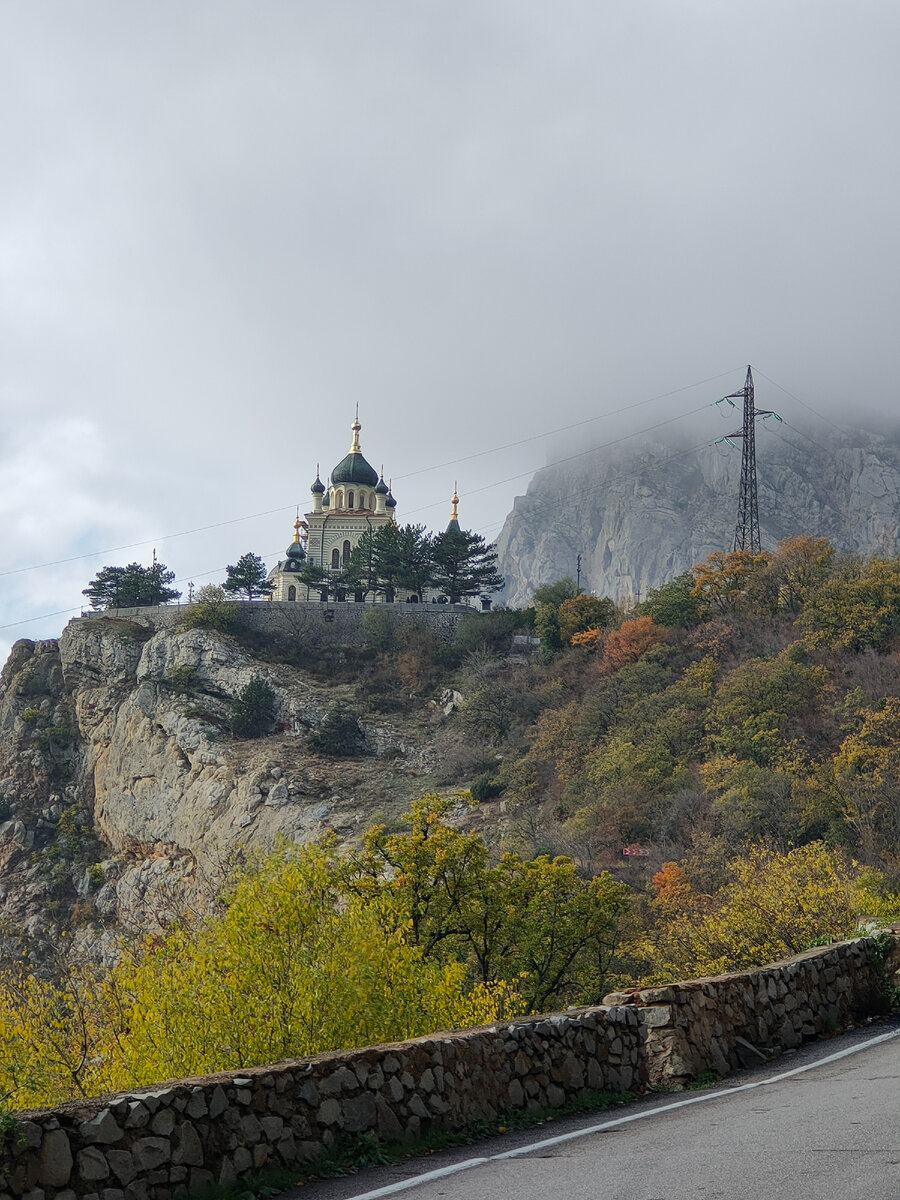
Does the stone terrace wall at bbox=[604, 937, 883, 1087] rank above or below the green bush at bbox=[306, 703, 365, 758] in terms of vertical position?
below

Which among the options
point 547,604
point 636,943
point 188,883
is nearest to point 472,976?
point 636,943

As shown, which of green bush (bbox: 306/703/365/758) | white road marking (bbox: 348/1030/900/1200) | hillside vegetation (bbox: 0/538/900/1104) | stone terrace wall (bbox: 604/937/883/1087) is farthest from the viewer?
green bush (bbox: 306/703/365/758)

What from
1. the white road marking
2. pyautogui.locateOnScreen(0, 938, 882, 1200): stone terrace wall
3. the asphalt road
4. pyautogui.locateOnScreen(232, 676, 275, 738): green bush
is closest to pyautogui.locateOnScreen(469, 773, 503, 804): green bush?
pyautogui.locateOnScreen(232, 676, 275, 738): green bush

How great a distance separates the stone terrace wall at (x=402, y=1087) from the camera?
651 cm

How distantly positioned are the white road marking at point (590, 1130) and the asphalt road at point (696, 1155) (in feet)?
0.04

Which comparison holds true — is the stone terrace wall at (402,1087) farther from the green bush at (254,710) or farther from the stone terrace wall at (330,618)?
the stone terrace wall at (330,618)

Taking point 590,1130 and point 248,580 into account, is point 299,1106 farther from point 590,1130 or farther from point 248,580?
point 248,580

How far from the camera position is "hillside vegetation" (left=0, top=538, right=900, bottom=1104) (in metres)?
12.4

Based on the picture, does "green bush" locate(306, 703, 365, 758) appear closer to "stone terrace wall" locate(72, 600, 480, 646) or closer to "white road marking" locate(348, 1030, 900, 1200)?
"stone terrace wall" locate(72, 600, 480, 646)

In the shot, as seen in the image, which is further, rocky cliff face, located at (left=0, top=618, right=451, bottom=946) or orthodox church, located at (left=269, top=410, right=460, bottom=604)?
orthodox church, located at (left=269, top=410, right=460, bottom=604)

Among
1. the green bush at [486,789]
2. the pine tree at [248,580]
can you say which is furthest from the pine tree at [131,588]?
the green bush at [486,789]

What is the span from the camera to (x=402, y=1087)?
8.40 m

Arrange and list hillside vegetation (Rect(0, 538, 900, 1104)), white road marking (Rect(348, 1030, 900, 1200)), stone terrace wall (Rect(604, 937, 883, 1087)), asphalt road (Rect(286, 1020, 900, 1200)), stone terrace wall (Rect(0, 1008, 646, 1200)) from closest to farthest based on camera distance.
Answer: stone terrace wall (Rect(0, 1008, 646, 1200))
asphalt road (Rect(286, 1020, 900, 1200))
white road marking (Rect(348, 1030, 900, 1200))
stone terrace wall (Rect(604, 937, 883, 1087))
hillside vegetation (Rect(0, 538, 900, 1104))

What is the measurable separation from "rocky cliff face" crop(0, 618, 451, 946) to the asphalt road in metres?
46.4
